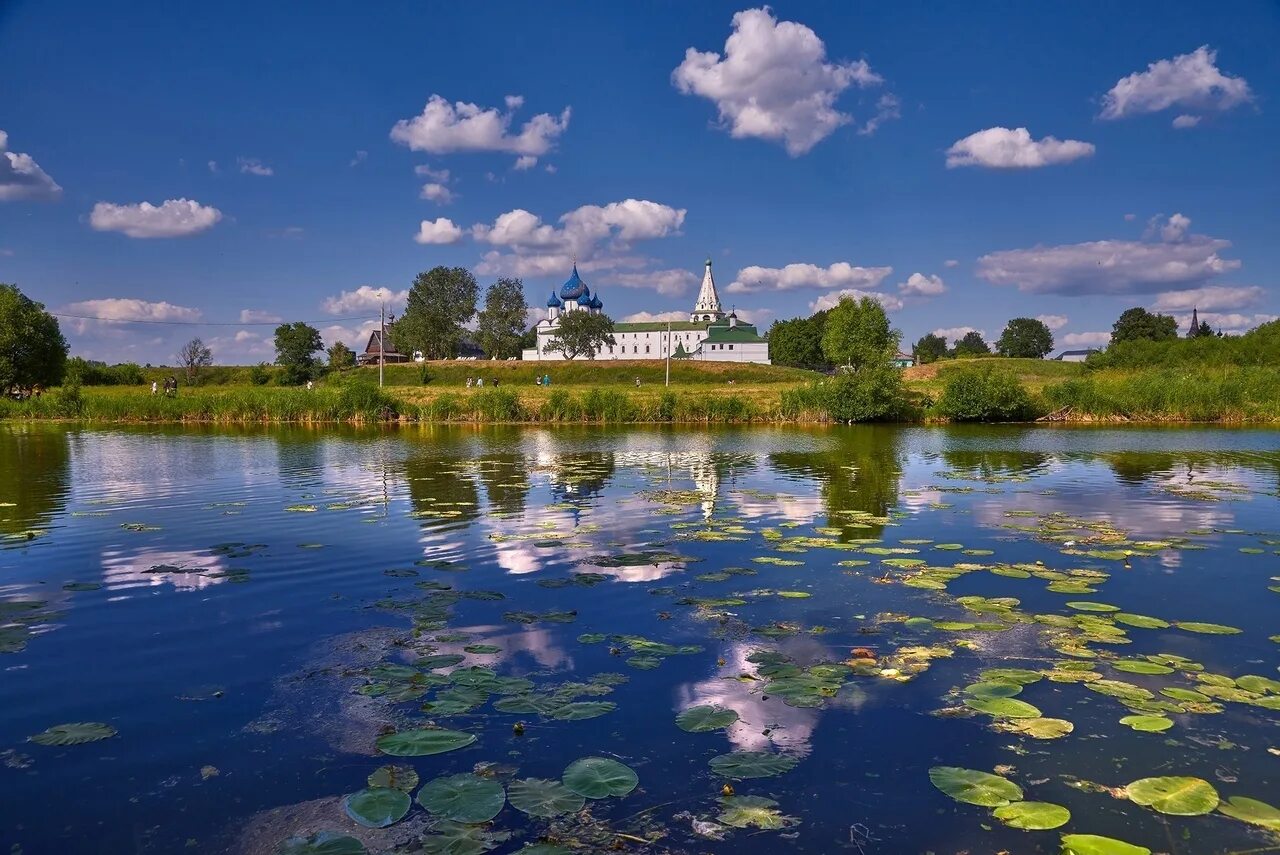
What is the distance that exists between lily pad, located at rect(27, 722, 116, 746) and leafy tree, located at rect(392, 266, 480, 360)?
11836 cm

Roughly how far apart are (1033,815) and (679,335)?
157 metres

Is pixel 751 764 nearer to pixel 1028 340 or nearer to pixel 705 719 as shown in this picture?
pixel 705 719

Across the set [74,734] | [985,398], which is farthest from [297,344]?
[74,734]

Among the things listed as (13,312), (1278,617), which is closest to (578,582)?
(1278,617)

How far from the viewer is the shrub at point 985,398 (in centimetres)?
4747

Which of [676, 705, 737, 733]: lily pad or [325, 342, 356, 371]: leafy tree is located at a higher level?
[325, 342, 356, 371]: leafy tree

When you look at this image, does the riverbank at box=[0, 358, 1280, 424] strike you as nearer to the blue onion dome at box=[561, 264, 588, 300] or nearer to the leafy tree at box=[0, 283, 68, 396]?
the leafy tree at box=[0, 283, 68, 396]

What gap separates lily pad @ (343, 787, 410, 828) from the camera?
432 centimetres

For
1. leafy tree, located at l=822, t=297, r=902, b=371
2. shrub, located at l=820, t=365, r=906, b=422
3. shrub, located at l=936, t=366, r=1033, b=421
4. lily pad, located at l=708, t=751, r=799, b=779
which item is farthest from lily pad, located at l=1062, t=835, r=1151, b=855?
leafy tree, located at l=822, t=297, r=902, b=371

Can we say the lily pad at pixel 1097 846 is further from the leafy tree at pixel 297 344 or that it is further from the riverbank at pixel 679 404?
the leafy tree at pixel 297 344

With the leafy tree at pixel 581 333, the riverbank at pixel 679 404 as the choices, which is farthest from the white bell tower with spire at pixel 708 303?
the riverbank at pixel 679 404

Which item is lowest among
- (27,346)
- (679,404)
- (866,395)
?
(679,404)

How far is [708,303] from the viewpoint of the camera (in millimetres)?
172875

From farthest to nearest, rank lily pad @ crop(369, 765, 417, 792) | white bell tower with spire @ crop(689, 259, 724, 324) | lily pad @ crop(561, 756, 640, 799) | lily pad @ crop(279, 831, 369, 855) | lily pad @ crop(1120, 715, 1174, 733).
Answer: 1. white bell tower with spire @ crop(689, 259, 724, 324)
2. lily pad @ crop(1120, 715, 1174, 733)
3. lily pad @ crop(369, 765, 417, 792)
4. lily pad @ crop(561, 756, 640, 799)
5. lily pad @ crop(279, 831, 369, 855)
